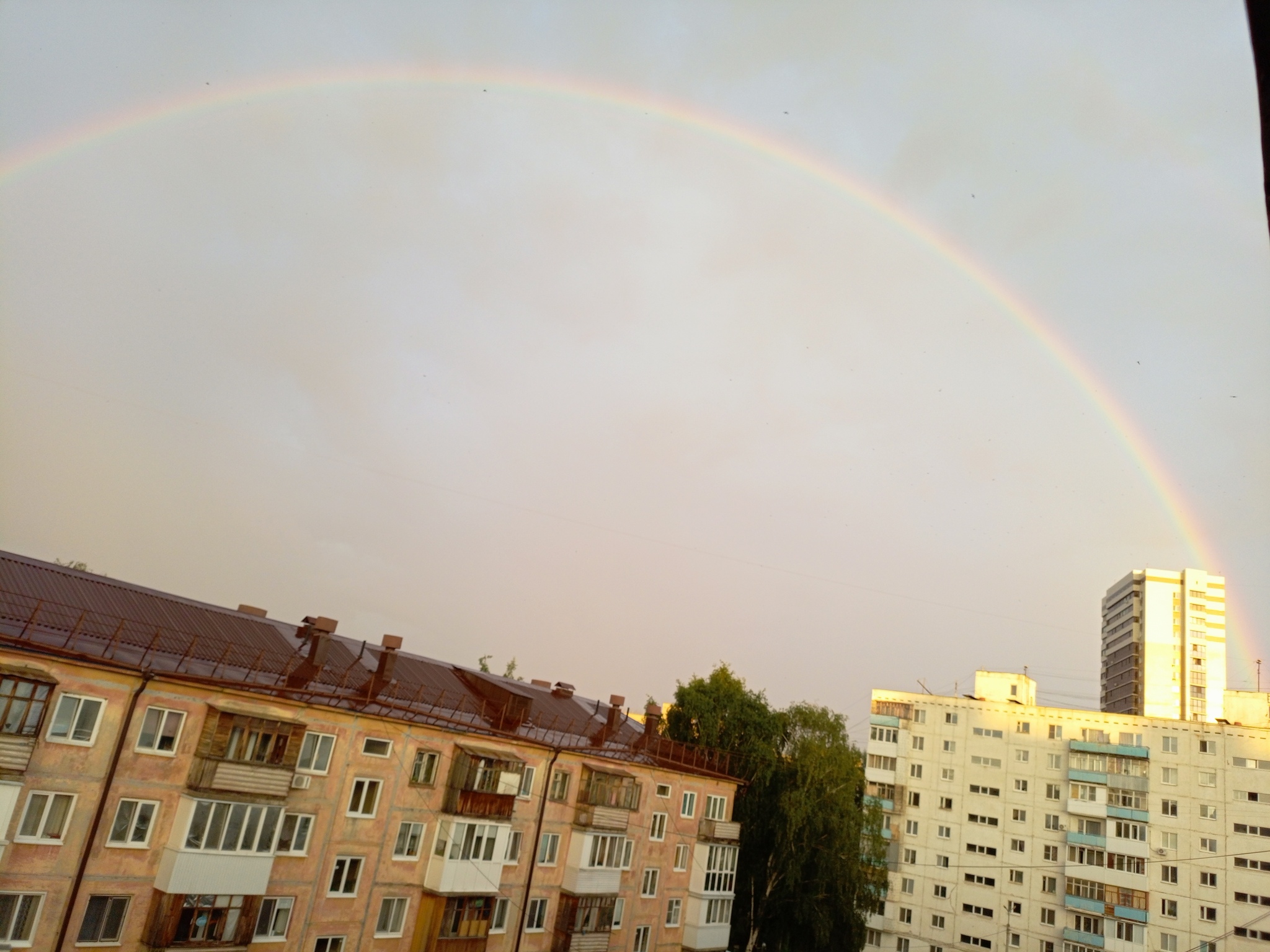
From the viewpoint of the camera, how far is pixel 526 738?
132 ft

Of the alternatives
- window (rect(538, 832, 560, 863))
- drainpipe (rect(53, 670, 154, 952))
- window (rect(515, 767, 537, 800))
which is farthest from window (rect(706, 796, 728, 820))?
drainpipe (rect(53, 670, 154, 952))

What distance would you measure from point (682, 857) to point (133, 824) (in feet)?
95.1

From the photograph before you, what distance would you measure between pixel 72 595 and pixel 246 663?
21.3 feet

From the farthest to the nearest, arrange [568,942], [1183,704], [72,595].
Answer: [1183,704] < [568,942] < [72,595]

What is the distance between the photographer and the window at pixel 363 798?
1312 inches

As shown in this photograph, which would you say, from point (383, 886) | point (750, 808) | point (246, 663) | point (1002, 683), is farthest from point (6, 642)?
point (1002, 683)

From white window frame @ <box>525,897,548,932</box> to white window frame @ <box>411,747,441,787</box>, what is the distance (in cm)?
867

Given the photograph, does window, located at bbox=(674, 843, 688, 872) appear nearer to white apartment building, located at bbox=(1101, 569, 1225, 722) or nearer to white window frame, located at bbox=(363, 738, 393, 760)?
white window frame, located at bbox=(363, 738, 393, 760)

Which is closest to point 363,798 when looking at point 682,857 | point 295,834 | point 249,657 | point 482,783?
point 295,834

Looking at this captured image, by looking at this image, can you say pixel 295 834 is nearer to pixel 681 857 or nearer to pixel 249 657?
pixel 249 657

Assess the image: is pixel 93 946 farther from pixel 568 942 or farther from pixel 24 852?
pixel 568 942

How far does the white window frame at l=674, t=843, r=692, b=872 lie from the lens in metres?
47.4

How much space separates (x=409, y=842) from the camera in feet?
115

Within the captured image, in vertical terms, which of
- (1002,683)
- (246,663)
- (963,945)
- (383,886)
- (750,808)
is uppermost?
(1002,683)
